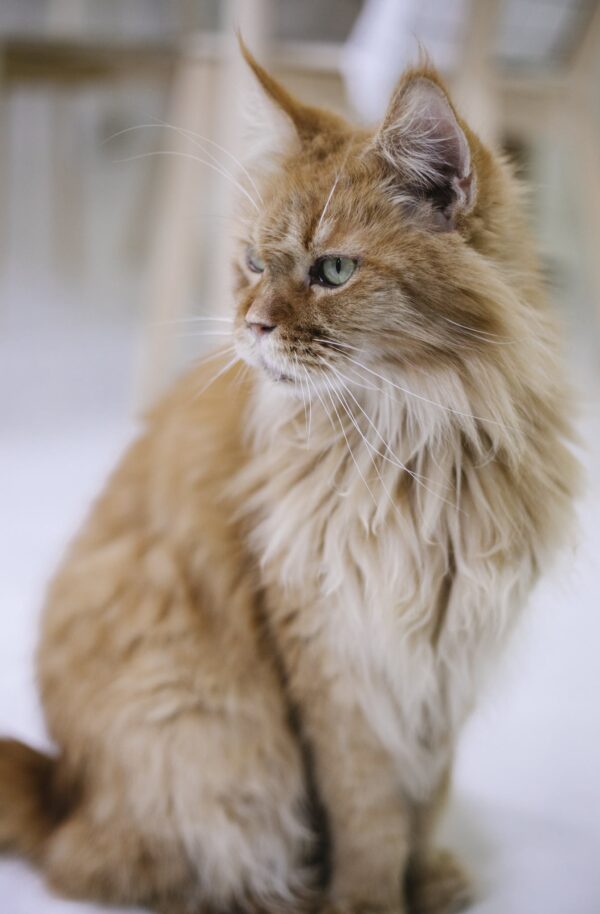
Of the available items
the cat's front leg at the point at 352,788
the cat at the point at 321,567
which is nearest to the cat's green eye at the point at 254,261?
the cat at the point at 321,567

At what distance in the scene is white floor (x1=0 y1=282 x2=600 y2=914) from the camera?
39.4 inches

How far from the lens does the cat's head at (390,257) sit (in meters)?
0.81

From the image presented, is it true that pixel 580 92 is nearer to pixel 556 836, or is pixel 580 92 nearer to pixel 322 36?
pixel 322 36

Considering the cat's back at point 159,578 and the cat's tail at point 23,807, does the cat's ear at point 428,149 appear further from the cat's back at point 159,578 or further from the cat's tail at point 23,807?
the cat's tail at point 23,807

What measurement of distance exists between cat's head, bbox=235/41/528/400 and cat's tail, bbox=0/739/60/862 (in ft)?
1.78

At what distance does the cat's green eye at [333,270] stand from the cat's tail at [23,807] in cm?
64

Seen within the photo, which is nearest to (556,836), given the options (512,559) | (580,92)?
(512,559)

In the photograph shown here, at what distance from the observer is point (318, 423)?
3.08ft

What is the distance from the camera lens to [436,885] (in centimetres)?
100

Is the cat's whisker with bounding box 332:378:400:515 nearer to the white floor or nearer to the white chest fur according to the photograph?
the white chest fur

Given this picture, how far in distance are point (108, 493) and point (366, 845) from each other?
53 centimetres

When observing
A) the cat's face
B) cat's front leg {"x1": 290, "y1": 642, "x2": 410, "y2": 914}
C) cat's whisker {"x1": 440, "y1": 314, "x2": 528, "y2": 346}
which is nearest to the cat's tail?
cat's front leg {"x1": 290, "y1": 642, "x2": 410, "y2": 914}

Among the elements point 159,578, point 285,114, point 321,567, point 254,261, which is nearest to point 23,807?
point 159,578

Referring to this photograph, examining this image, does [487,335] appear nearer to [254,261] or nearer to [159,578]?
[254,261]
